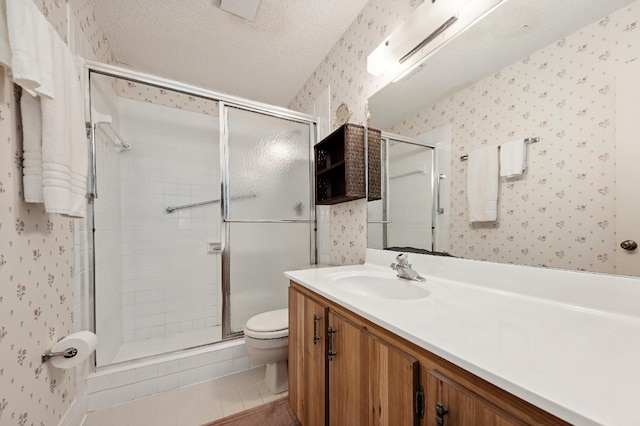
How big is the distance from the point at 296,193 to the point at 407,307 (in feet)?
5.04

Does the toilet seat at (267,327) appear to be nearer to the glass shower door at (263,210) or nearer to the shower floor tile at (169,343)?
the glass shower door at (263,210)

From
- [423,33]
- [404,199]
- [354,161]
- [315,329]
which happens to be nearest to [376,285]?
[315,329]

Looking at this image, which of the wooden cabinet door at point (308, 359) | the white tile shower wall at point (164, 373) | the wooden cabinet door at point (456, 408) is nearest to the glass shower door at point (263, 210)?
the white tile shower wall at point (164, 373)

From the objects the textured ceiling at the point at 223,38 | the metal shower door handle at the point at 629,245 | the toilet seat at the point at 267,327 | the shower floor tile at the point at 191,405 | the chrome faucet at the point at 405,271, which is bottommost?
the shower floor tile at the point at 191,405

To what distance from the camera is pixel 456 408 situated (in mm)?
476

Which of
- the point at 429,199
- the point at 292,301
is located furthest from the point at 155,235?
the point at 429,199

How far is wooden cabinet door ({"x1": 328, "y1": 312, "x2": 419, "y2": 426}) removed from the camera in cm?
59

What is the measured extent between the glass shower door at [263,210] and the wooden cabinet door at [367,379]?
3.90 ft

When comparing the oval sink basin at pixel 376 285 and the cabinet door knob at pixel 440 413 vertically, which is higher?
the oval sink basin at pixel 376 285

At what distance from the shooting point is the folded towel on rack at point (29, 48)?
0.76 metres

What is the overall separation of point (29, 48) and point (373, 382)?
147cm

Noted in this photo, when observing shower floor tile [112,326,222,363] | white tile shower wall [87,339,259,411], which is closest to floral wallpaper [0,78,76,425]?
white tile shower wall [87,339,259,411]

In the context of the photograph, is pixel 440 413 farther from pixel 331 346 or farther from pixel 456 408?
pixel 331 346

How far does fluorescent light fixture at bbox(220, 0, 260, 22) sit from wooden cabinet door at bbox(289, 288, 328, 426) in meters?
1.80
